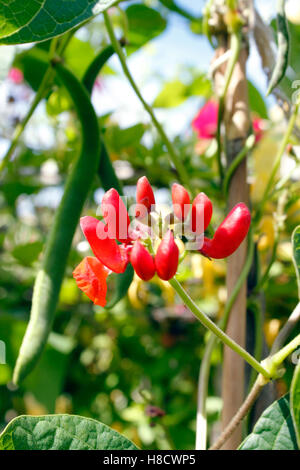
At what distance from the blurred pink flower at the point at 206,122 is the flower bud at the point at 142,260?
79cm

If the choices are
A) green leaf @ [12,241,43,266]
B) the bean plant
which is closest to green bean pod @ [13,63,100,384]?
the bean plant

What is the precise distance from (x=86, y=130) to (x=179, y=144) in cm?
56

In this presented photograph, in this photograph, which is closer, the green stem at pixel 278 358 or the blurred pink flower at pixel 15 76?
the green stem at pixel 278 358

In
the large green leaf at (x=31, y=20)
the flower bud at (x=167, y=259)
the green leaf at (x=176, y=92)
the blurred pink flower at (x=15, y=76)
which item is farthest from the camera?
the blurred pink flower at (x=15, y=76)

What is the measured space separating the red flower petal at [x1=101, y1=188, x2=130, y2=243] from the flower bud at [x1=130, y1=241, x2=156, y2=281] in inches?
0.9

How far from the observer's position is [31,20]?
503mm

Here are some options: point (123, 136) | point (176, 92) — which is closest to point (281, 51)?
point (123, 136)

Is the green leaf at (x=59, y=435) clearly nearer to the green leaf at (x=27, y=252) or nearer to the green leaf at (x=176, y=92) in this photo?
the green leaf at (x=27, y=252)

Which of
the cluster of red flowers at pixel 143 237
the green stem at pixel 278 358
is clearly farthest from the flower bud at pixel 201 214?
the green stem at pixel 278 358

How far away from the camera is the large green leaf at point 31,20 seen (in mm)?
497

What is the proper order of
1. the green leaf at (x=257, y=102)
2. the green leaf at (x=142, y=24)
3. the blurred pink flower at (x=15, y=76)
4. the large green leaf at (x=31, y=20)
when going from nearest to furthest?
the large green leaf at (x=31, y=20), the green leaf at (x=142, y=24), the green leaf at (x=257, y=102), the blurred pink flower at (x=15, y=76)

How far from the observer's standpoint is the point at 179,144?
122 cm
